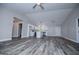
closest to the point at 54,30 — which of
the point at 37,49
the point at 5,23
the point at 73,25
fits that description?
the point at 73,25

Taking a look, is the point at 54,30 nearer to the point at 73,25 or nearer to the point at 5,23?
the point at 73,25

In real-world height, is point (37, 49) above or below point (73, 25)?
below

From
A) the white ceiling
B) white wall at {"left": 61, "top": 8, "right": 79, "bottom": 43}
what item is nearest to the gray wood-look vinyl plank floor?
white wall at {"left": 61, "top": 8, "right": 79, "bottom": 43}

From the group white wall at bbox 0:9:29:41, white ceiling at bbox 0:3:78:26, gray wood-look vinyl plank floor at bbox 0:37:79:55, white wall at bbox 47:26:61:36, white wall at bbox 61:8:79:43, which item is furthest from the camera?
white wall at bbox 47:26:61:36

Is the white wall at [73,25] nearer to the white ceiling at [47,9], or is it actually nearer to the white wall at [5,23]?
the white ceiling at [47,9]

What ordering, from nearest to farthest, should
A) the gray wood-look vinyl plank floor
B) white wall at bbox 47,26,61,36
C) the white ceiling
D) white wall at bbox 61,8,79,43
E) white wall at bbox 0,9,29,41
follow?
the gray wood-look vinyl plank floor < white wall at bbox 0,9,29,41 < the white ceiling < white wall at bbox 61,8,79,43 < white wall at bbox 47,26,61,36

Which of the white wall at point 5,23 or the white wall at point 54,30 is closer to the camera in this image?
the white wall at point 5,23

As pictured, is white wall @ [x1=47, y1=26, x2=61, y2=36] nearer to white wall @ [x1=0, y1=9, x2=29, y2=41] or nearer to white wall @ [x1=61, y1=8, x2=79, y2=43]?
white wall @ [x1=61, y1=8, x2=79, y2=43]

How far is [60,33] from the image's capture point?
12.1m

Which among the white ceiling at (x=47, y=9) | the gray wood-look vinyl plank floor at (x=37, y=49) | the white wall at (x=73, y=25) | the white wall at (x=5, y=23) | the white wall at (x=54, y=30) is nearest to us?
the gray wood-look vinyl plank floor at (x=37, y=49)

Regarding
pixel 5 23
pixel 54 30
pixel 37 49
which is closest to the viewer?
pixel 37 49

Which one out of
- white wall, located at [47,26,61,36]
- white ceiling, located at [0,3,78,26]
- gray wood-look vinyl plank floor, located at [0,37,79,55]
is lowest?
gray wood-look vinyl plank floor, located at [0,37,79,55]

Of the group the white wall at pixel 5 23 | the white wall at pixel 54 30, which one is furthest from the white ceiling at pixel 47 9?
the white wall at pixel 54 30
